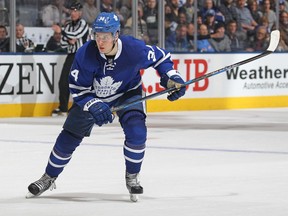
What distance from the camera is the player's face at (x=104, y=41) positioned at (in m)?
7.86

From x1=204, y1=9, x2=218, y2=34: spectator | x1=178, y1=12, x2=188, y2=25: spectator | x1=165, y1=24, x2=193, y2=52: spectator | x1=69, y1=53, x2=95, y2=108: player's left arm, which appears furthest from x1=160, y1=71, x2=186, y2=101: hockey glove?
x1=204, y1=9, x2=218, y2=34: spectator

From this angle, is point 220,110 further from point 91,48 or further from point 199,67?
point 91,48

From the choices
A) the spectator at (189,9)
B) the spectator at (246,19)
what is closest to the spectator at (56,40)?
the spectator at (189,9)

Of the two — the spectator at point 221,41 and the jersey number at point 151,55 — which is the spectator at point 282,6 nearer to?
the spectator at point 221,41

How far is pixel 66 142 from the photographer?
8109 mm

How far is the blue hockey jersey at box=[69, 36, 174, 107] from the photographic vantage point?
7.93m

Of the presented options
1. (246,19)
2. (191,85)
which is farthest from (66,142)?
(246,19)

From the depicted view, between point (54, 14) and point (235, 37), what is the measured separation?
13.2 feet

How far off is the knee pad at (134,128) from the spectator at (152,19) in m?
11.6

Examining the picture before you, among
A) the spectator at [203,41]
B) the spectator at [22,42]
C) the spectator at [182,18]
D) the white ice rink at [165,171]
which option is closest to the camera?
the white ice rink at [165,171]

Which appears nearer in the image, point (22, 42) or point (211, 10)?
point (22, 42)

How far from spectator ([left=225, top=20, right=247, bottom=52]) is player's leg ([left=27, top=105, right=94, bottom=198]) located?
41.6ft

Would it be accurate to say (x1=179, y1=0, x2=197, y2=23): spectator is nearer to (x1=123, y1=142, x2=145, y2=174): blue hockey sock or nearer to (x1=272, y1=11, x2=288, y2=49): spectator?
(x1=272, y1=11, x2=288, y2=49): spectator

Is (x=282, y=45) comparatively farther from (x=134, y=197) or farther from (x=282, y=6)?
(x=134, y=197)
